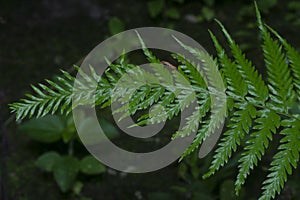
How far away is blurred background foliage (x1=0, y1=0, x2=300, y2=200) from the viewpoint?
242 cm

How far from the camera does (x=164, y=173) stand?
262 cm

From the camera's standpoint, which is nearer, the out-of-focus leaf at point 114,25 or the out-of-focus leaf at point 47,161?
the out-of-focus leaf at point 47,161

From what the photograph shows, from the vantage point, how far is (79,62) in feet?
9.42

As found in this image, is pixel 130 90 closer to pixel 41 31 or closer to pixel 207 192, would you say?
pixel 207 192

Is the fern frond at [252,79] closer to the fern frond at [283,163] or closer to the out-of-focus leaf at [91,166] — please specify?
the fern frond at [283,163]

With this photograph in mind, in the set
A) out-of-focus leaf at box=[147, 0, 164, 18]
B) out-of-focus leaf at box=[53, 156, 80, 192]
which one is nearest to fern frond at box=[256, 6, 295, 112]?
out-of-focus leaf at box=[53, 156, 80, 192]

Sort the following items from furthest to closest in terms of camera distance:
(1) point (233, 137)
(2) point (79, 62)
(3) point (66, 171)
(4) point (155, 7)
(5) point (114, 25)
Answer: (4) point (155, 7) < (5) point (114, 25) < (2) point (79, 62) < (3) point (66, 171) < (1) point (233, 137)

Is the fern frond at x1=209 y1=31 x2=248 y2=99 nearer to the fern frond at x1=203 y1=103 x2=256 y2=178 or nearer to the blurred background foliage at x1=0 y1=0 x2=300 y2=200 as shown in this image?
the fern frond at x1=203 y1=103 x2=256 y2=178

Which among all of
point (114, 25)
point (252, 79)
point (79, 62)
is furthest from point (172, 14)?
point (252, 79)

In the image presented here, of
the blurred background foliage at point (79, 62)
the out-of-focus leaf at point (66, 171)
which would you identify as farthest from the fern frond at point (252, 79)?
the out-of-focus leaf at point (66, 171)

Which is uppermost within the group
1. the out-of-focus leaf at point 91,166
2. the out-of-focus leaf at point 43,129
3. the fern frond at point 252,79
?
the fern frond at point 252,79

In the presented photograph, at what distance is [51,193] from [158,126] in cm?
58

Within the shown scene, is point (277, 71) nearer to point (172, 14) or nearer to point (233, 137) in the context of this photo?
point (233, 137)

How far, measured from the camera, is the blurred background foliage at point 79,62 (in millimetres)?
2420
